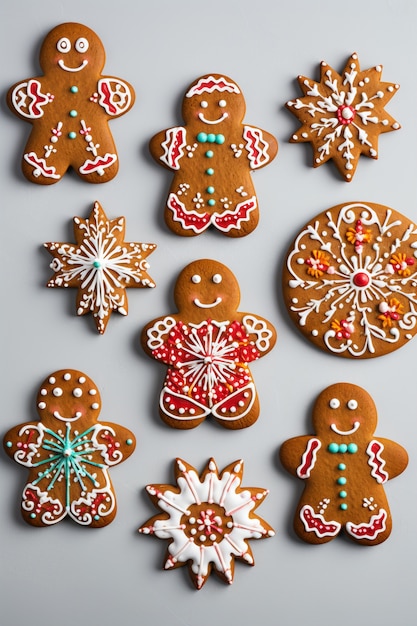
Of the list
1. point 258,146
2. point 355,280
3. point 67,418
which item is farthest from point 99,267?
point 355,280

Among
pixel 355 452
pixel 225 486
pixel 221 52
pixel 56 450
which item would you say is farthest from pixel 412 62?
pixel 56 450

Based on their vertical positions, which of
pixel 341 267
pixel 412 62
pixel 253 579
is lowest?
pixel 253 579

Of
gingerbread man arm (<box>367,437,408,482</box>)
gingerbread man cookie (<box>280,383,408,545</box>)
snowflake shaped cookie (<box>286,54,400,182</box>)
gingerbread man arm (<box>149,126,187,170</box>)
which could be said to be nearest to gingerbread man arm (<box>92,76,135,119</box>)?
gingerbread man arm (<box>149,126,187,170</box>)

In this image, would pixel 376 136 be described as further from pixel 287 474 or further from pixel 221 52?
pixel 287 474

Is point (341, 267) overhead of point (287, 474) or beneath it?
overhead

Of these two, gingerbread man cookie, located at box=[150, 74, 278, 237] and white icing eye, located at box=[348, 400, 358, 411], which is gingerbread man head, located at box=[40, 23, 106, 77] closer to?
gingerbread man cookie, located at box=[150, 74, 278, 237]

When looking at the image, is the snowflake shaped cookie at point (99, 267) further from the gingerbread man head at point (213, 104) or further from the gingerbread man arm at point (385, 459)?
the gingerbread man arm at point (385, 459)

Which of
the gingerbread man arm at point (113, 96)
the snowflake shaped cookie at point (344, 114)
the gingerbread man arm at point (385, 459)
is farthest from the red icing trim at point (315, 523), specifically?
the gingerbread man arm at point (113, 96)

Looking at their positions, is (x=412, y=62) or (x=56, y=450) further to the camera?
(x=412, y=62)
